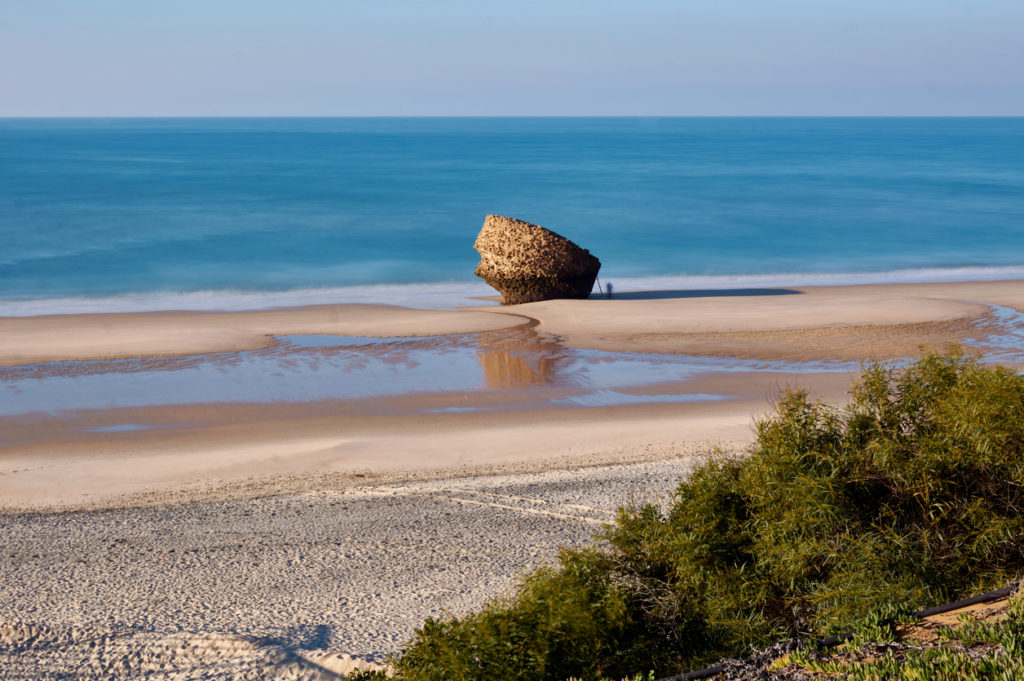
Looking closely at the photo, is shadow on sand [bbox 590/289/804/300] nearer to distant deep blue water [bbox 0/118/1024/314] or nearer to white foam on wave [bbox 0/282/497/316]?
distant deep blue water [bbox 0/118/1024/314]

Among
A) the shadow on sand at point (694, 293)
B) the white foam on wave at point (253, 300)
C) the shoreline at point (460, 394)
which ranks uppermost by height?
the shadow on sand at point (694, 293)

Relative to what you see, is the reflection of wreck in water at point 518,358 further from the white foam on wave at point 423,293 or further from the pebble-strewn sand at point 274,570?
the pebble-strewn sand at point 274,570

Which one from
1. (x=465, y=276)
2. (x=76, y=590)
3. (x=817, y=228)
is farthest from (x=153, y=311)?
(x=817, y=228)

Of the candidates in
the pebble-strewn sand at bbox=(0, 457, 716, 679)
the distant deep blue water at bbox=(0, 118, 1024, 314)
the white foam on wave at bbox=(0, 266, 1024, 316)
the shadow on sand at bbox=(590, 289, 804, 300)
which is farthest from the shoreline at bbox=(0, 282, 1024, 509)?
the distant deep blue water at bbox=(0, 118, 1024, 314)

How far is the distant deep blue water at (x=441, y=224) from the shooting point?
115ft

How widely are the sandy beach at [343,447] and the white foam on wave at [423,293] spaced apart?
2661 mm

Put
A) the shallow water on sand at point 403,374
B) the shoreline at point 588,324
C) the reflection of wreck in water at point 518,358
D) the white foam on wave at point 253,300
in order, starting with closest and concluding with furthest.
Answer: the shallow water on sand at point 403,374
the reflection of wreck in water at point 518,358
the shoreline at point 588,324
the white foam on wave at point 253,300

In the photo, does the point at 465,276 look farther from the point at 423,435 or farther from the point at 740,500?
the point at 740,500

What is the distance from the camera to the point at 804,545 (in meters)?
6.47

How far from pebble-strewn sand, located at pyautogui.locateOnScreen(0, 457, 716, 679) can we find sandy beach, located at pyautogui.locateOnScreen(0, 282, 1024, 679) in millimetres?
29

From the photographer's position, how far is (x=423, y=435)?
1529cm

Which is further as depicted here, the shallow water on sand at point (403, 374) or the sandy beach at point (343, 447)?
the shallow water on sand at point (403, 374)

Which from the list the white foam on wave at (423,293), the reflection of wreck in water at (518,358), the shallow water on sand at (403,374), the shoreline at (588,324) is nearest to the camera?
the shallow water on sand at (403,374)

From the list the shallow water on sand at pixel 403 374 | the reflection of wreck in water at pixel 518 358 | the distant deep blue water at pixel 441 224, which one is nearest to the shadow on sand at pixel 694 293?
the distant deep blue water at pixel 441 224
